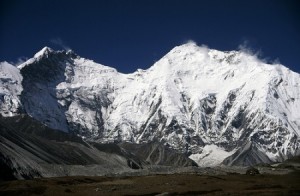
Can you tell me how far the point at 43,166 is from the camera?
16338 cm

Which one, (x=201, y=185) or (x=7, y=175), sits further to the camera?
(x=7, y=175)

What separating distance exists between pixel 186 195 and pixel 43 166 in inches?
3816

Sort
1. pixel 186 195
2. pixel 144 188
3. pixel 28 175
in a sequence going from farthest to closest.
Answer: pixel 28 175 → pixel 144 188 → pixel 186 195

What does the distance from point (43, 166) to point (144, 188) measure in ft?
263

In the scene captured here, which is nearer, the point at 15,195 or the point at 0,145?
the point at 15,195

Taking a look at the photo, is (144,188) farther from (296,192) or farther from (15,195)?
(296,192)

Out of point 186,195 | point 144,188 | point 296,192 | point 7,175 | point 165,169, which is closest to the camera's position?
point 296,192

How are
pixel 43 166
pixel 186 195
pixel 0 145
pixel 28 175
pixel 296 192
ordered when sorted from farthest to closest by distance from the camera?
pixel 43 166, pixel 0 145, pixel 28 175, pixel 186 195, pixel 296 192

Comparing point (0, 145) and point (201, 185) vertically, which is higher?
point (0, 145)

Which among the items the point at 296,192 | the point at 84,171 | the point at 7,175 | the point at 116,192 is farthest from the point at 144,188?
the point at 84,171

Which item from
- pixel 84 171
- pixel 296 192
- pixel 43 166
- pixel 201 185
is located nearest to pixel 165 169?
pixel 84 171

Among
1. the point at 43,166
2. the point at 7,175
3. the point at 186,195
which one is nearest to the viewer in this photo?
the point at 186,195

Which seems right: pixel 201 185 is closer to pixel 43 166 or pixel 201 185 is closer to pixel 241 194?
pixel 241 194

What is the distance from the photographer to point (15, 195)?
81.7 meters
